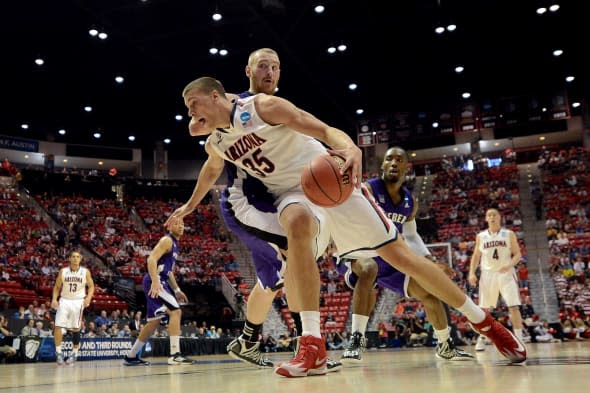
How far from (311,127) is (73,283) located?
789 cm

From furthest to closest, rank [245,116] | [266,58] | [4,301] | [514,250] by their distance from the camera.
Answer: [4,301] → [514,250] → [266,58] → [245,116]

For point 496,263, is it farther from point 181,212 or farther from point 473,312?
point 181,212

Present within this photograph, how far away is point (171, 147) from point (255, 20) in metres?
13.4

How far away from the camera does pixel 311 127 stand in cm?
297

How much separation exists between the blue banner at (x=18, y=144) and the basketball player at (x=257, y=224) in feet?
80.3

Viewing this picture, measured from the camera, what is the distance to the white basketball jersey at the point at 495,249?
318 inches

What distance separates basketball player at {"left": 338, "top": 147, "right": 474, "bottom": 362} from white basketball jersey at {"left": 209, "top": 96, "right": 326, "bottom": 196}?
1680mm

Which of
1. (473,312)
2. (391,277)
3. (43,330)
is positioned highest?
(391,277)

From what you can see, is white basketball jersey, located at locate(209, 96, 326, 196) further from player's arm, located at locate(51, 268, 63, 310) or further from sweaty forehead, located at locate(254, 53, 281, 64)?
player's arm, located at locate(51, 268, 63, 310)

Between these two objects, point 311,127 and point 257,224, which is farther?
point 257,224

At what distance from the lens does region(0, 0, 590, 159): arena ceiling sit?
16469 millimetres

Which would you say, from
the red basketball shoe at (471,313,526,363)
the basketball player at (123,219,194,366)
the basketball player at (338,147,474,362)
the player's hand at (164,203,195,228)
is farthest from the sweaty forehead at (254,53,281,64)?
the basketball player at (123,219,194,366)

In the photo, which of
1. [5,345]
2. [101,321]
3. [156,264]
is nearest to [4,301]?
[101,321]

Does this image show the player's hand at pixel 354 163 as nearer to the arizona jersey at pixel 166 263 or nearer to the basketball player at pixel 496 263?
the arizona jersey at pixel 166 263
